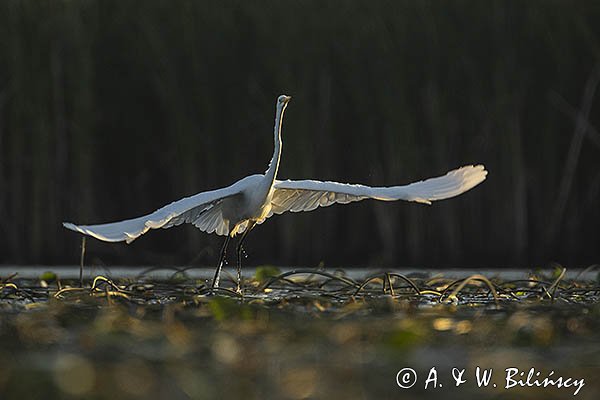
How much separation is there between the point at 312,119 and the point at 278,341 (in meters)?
5.99

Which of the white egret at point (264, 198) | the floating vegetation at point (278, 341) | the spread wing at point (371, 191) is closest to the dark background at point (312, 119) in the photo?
the white egret at point (264, 198)

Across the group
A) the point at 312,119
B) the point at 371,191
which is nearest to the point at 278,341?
the point at 371,191

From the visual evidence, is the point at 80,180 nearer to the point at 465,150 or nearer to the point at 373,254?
the point at 373,254

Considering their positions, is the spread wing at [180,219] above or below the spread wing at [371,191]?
below

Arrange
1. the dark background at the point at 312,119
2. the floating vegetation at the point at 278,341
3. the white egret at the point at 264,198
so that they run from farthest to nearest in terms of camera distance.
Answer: the dark background at the point at 312,119, the white egret at the point at 264,198, the floating vegetation at the point at 278,341

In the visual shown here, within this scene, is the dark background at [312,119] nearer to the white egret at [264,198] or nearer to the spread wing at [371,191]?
the white egret at [264,198]

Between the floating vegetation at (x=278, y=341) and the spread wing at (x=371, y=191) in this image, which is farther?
the spread wing at (x=371, y=191)

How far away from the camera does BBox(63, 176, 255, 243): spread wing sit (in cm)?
490

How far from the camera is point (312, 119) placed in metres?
9.73

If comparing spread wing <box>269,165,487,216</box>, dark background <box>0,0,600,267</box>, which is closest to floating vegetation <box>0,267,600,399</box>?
spread wing <box>269,165,487,216</box>

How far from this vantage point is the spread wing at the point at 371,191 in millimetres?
5406

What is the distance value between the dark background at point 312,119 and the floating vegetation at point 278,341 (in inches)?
147

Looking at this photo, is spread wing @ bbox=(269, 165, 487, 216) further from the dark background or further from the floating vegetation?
the dark background

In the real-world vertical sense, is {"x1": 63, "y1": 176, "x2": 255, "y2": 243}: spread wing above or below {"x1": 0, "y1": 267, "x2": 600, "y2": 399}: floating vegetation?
above
